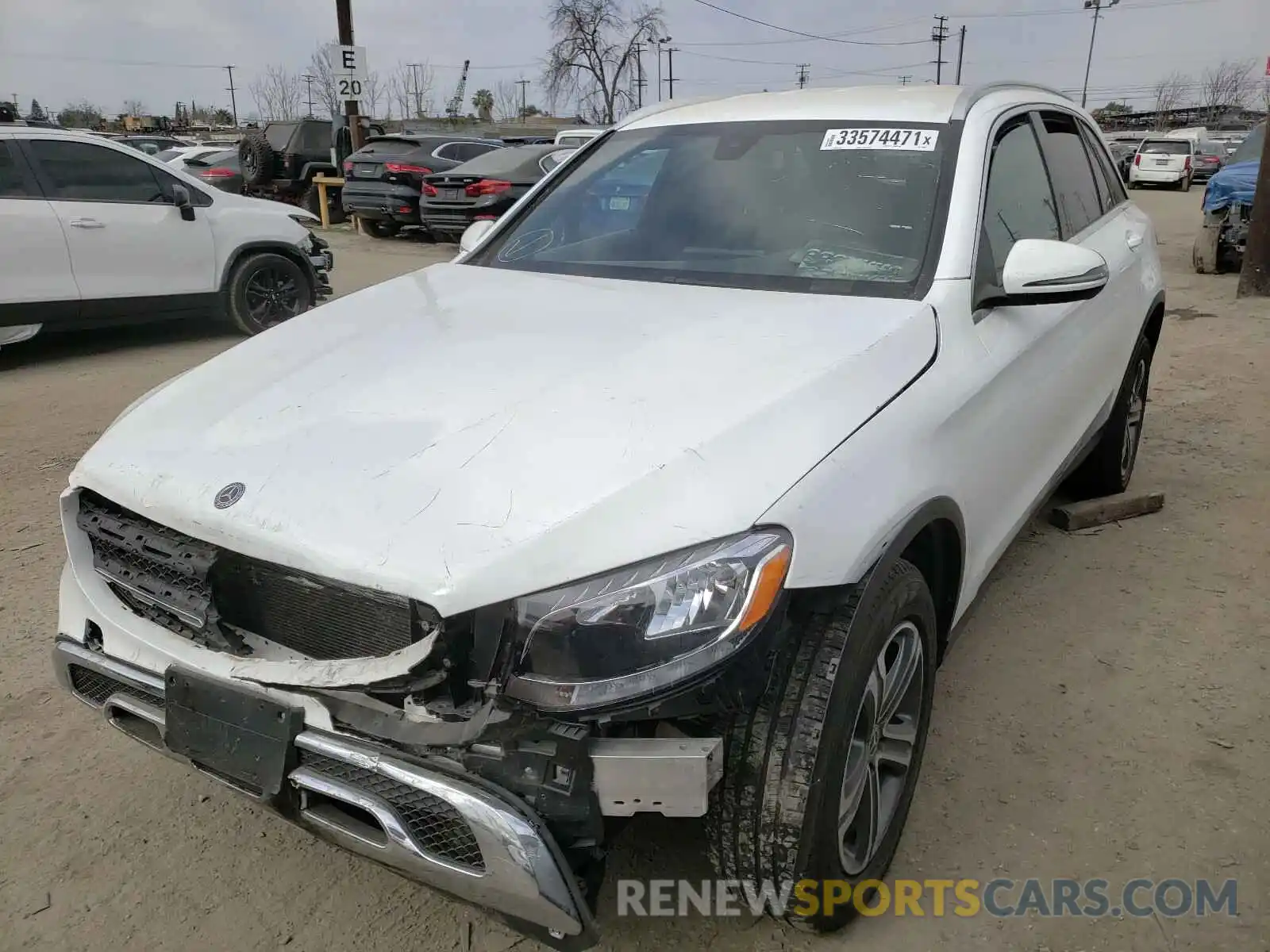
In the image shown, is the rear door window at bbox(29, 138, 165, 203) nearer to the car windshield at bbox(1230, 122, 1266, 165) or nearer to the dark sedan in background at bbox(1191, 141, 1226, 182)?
the car windshield at bbox(1230, 122, 1266, 165)

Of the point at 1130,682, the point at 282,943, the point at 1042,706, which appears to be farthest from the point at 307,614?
the point at 1130,682

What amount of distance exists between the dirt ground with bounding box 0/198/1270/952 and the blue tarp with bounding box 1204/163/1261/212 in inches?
327

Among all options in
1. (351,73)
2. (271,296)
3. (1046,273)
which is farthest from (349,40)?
(1046,273)

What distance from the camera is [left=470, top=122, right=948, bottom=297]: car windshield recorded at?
274 cm

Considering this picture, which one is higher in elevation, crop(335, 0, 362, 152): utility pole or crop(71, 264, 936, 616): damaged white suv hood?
crop(335, 0, 362, 152): utility pole

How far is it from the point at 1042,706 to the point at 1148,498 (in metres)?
1.87

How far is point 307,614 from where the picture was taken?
6.36 ft

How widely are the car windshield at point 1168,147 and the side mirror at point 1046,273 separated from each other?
2950cm

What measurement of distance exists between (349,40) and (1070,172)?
17.2 metres

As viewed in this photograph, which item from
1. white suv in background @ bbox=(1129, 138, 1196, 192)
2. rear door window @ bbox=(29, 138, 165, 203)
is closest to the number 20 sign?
rear door window @ bbox=(29, 138, 165, 203)

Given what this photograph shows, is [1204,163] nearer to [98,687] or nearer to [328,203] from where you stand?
[328,203]

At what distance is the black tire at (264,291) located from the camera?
8.41 m

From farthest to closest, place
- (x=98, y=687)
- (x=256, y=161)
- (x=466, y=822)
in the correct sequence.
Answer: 1. (x=256, y=161)
2. (x=98, y=687)
3. (x=466, y=822)

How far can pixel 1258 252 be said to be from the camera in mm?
9789
